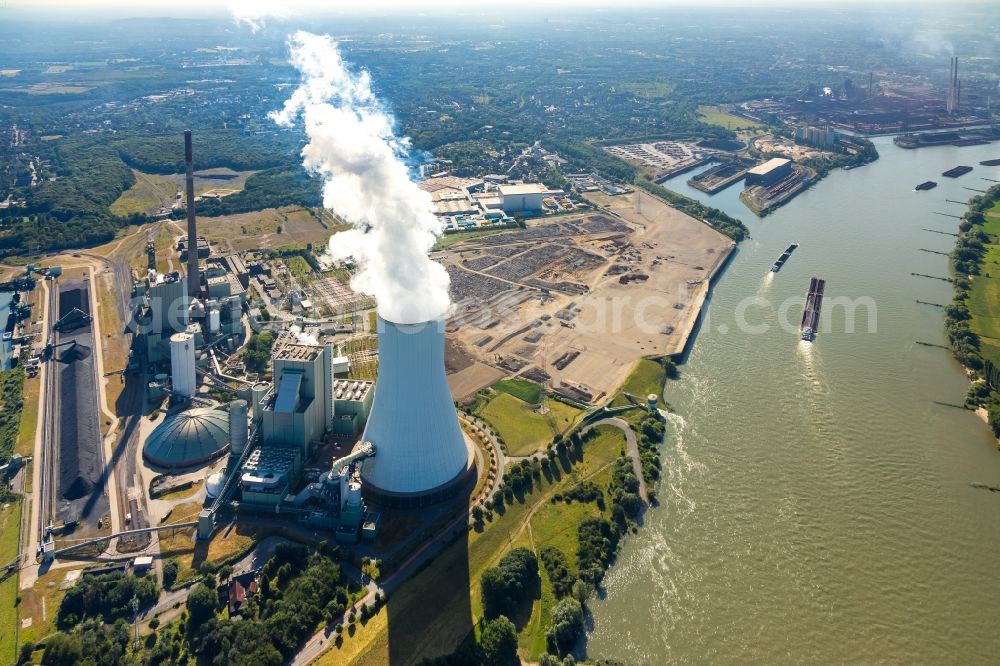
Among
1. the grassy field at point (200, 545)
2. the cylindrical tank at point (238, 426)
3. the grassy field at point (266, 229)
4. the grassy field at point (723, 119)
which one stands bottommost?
the grassy field at point (200, 545)

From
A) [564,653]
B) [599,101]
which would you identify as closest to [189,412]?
[564,653]

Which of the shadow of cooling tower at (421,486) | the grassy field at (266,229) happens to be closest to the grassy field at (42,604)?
the shadow of cooling tower at (421,486)

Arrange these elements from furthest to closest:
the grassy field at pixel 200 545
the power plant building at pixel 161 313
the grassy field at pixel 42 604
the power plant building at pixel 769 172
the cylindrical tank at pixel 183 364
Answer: the power plant building at pixel 769 172 → the power plant building at pixel 161 313 → the cylindrical tank at pixel 183 364 → the grassy field at pixel 200 545 → the grassy field at pixel 42 604

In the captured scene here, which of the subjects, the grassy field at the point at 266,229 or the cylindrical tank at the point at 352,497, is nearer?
the cylindrical tank at the point at 352,497

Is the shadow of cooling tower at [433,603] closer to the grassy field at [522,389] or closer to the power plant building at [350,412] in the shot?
the power plant building at [350,412]

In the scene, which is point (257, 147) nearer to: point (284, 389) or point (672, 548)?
point (284, 389)

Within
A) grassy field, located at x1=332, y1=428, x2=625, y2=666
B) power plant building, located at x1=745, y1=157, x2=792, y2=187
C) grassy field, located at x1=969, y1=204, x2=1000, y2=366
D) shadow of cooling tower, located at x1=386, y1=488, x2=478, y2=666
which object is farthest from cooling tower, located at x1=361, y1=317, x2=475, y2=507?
power plant building, located at x1=745, y1=157, x2=792, y2=187

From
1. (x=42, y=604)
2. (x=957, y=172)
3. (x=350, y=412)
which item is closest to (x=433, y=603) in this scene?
(x=350, y=412)
